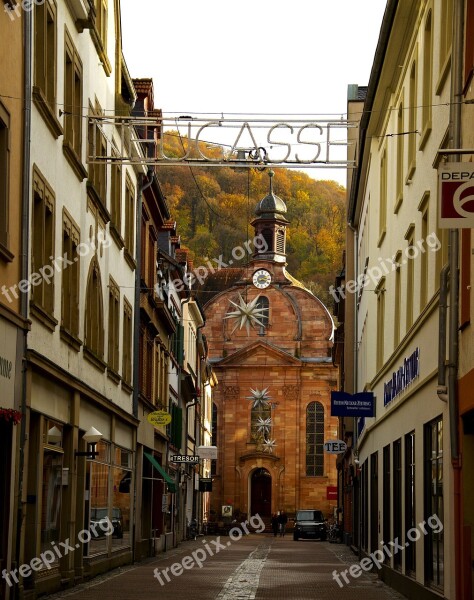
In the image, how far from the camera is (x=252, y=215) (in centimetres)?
12431

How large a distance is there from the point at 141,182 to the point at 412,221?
14.7 meters

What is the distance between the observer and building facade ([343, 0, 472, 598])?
640 inches

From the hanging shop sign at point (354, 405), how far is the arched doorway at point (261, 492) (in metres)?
60.9

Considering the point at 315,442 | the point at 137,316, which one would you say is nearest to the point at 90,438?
the point at 137,316

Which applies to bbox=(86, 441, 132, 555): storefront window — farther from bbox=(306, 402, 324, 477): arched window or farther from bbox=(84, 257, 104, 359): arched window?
bbox=(306, 402, 324, 477): arched window

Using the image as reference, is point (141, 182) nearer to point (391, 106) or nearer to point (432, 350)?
point (391, 106)

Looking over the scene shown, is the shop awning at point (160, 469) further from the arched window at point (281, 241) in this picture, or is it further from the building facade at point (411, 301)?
the arched window at point (281, 241)

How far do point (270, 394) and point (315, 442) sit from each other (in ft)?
15.1

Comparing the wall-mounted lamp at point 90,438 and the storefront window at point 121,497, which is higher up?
the wall-mounted lamp at point 90,438

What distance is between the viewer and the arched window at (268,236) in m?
94.6

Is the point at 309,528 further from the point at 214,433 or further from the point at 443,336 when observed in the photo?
the point at 443,336

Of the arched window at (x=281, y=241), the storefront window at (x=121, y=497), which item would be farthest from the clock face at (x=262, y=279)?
the storefront window at (x=121, y=497)

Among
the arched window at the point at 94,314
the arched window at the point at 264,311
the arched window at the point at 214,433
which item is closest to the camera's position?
the arched window at the point at 94,314

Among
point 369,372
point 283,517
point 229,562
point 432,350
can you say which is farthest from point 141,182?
point 283,517
